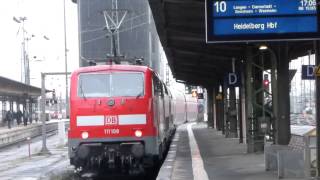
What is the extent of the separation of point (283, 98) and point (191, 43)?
4.73 metres

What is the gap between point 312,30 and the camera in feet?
39.0

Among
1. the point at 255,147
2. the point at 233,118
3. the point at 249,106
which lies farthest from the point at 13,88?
the point at 255,147

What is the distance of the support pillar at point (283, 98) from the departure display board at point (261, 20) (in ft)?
23.8

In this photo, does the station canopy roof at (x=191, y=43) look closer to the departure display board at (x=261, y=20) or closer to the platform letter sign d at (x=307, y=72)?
the platform letter sign d at (x=307, y=72)

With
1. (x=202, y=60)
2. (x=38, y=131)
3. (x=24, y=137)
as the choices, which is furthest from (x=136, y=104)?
(x=38, y=131)

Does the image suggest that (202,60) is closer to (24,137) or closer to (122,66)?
(122,66)

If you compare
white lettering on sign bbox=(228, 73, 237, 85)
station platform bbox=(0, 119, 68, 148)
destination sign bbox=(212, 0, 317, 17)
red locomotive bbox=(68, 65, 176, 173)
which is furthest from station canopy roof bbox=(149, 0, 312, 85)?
station platform bbox=(0, 119, 68, 148)

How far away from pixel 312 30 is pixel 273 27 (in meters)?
0.69

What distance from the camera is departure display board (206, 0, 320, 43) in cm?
1195

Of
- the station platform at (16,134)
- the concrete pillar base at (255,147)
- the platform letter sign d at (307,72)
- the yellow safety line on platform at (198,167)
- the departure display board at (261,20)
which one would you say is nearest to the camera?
the departure display board at (261,20)

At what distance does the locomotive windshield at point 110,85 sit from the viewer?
17.0 meters

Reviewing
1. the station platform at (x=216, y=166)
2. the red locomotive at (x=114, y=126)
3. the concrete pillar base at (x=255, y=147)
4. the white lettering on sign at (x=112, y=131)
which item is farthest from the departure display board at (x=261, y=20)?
the concrete pillar base at (x=255, y=147)

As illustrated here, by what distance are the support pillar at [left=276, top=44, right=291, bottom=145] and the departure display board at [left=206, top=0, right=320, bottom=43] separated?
7.27 metres

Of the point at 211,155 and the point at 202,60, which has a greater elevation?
the point at 202,60
